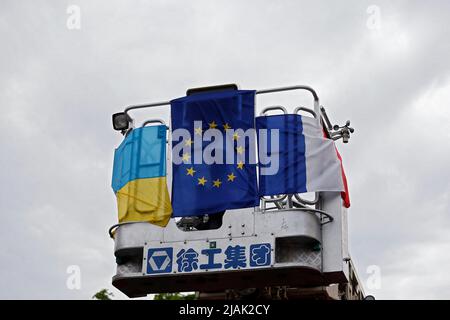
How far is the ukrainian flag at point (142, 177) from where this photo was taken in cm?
1459

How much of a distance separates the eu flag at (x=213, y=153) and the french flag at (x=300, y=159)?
297 mm

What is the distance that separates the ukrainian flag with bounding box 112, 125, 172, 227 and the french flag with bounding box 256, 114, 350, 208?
197 centimetres

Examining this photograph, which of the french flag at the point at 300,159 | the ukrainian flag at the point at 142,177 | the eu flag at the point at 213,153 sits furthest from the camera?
the ukrainian flag at the point at 142,177

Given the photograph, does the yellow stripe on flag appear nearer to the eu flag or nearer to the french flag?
the eu flag

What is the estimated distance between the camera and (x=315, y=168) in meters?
14.2

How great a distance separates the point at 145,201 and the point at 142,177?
1.86 ft

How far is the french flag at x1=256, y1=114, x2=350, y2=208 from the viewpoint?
14.1 metres

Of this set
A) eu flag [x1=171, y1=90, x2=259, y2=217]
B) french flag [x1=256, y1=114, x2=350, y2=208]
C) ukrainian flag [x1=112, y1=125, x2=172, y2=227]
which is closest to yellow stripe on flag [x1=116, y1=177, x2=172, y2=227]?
ukrainian flag [x1=112, y1=125, x2=172, y2=227]

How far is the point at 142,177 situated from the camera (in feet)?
49.4

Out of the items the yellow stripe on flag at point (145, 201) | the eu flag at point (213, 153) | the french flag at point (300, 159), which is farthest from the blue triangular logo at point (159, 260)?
the french flag at point (300, 159)

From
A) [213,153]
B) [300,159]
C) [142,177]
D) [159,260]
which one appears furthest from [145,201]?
[300,159]

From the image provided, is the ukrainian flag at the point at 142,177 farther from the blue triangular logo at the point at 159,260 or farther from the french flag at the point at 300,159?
the french flag at the point at 300,159
